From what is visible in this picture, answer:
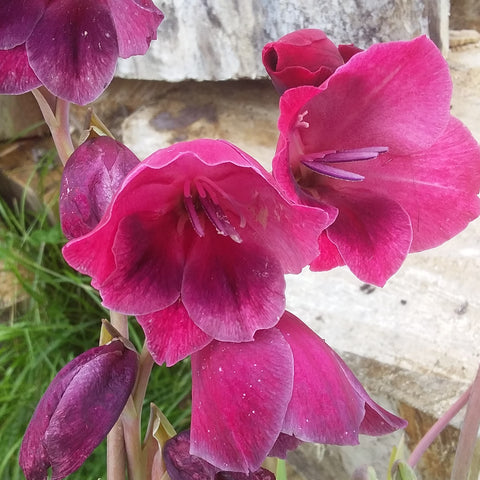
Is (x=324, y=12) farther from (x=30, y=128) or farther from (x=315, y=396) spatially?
(x=315, y=396)

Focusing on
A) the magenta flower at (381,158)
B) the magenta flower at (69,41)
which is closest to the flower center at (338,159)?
the magenta flower at (381,158)

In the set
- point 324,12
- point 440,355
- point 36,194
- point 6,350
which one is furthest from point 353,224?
point 36,194

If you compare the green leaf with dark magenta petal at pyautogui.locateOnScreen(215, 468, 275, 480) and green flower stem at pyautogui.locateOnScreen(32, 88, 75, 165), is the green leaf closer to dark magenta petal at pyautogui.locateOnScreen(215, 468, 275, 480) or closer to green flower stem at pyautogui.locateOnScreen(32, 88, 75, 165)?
dark magenta petal at pyautogui.locateOnScreen(215, 468, 275, 480)

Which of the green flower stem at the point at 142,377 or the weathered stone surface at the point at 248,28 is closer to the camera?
the green flower stem at the point at 142,377

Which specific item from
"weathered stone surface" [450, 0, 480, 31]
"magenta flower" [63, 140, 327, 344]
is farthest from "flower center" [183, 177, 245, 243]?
"weathered stone surface" [450, 0, 480, 31]

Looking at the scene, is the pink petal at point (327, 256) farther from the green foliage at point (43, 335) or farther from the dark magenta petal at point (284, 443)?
the green foliage at point (43, 335)
